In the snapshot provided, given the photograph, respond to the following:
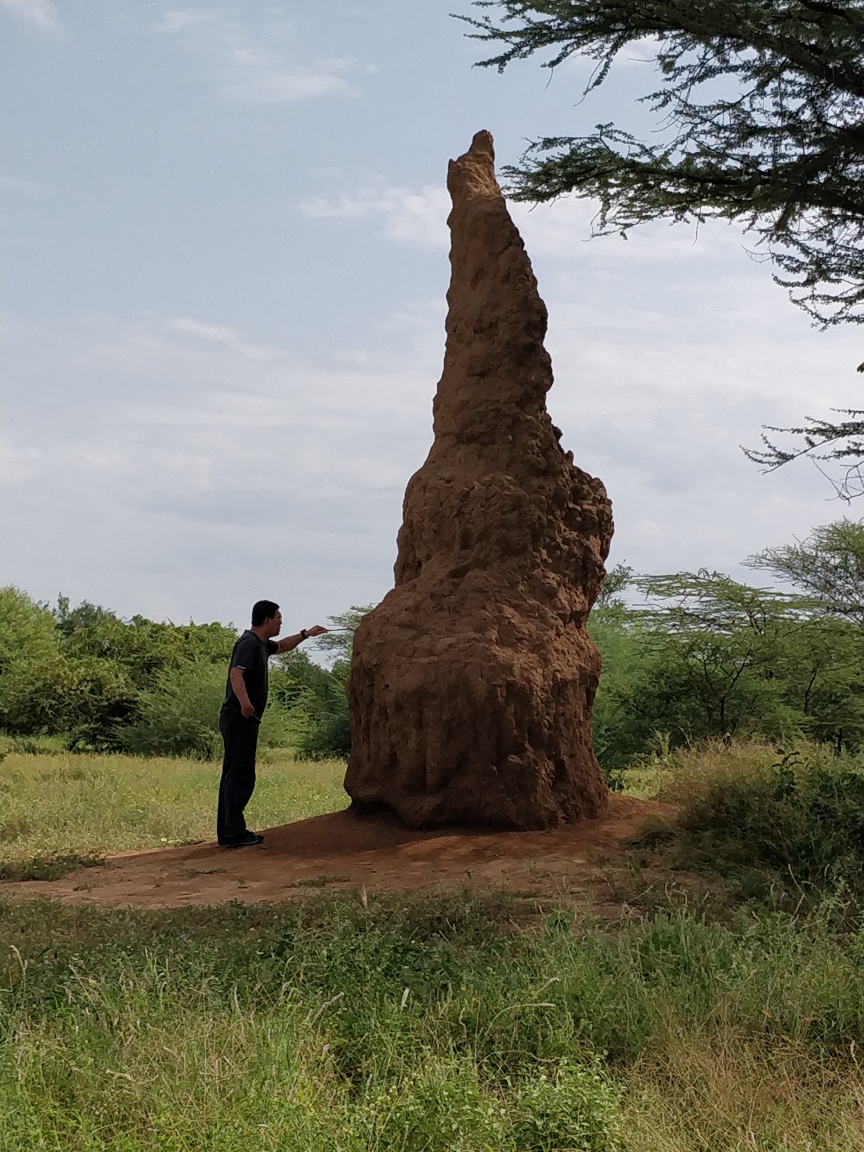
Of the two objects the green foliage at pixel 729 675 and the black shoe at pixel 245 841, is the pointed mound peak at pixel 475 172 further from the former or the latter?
the green foliage at pixel 729 675

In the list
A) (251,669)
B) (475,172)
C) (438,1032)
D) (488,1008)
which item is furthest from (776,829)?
(475,172)

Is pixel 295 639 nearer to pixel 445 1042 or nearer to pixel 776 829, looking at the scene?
pixel 776 829

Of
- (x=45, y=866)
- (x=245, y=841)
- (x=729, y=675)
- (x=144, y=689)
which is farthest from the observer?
(x=144, y=689)

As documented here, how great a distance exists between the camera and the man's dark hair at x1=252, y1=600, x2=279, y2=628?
32.1 ft

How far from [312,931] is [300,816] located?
6908mm

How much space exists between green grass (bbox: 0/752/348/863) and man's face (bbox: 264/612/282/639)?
2404 mm

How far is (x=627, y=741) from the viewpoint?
60.3 ft

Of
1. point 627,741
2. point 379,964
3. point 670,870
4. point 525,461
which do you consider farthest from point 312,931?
point 627,741

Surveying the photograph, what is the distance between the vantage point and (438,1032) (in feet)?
13.9

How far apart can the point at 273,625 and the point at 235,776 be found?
1.31 metres

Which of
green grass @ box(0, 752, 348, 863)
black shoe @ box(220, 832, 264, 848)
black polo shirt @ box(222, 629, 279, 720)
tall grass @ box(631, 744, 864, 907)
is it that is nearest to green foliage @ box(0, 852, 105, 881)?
green grass @ box(0, 752, 348, 863)

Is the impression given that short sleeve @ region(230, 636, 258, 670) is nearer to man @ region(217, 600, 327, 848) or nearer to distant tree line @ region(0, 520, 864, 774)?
man @ region(217, 600, 327, 848)

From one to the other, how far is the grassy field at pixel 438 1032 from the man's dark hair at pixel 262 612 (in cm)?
381

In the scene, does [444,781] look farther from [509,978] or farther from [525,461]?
[509,978]
